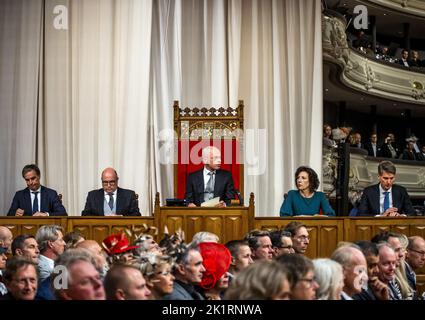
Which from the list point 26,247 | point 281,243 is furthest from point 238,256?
point 26,247

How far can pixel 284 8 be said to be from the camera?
12.9 meters

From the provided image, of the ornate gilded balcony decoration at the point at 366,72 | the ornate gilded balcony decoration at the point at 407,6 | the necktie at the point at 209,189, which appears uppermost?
the ornate gilded balcony decoration at the point at 407,6

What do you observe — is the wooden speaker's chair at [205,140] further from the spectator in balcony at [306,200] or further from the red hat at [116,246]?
the red hat at [116,246]

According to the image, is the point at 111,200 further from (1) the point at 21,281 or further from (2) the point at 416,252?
(1) the point at 21,281

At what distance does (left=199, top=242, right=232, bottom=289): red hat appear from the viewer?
5797mm

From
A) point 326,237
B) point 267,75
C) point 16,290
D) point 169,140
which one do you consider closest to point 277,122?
point 267,75

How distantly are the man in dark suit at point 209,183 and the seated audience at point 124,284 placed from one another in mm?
5540

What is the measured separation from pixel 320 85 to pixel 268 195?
1591 mm

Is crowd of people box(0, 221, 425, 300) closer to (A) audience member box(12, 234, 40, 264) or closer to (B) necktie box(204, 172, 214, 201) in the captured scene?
(A) audience member box(12, 234, 40, 264)

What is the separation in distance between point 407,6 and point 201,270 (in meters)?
16.3

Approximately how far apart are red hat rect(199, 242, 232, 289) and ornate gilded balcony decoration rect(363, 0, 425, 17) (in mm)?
14881

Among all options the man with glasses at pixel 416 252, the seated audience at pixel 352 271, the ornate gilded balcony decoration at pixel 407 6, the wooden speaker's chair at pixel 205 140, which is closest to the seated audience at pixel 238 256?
the seated audience at pixel 352 271

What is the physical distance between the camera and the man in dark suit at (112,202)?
33.2ft

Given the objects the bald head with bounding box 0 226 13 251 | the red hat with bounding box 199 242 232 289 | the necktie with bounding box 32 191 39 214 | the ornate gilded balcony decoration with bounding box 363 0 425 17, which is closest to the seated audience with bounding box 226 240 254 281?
the red hat with bounding box 199 242 232 289
